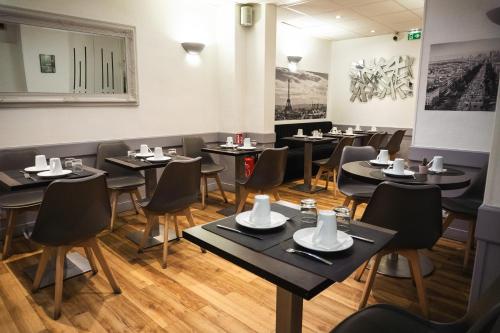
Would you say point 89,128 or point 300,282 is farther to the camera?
point 89,128

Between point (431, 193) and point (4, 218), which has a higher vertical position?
point (431, 193)

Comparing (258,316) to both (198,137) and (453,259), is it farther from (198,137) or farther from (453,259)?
(198,137)

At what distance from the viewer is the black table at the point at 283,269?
103cm

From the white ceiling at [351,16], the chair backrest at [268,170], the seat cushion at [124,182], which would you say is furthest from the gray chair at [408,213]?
the white ceiling at [351,16]

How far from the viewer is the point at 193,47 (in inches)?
172

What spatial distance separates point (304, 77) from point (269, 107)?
224cm

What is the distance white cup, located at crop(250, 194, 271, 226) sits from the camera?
4.64 ft

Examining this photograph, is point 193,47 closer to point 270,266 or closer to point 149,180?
point 149,180

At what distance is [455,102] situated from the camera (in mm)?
3236

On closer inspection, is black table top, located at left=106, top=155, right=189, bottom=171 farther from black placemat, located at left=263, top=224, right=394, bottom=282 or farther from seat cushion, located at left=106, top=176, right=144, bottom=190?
black placemat, located at left=263, top=224, right=394, bottom=282

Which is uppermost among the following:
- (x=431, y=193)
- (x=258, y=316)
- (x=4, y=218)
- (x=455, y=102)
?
(x=455, y=102)

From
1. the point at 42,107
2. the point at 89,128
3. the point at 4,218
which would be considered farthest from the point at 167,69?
the point at 4,218

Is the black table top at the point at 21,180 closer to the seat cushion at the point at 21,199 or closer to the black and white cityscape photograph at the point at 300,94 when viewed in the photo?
the seat cushion at the point at 21,199

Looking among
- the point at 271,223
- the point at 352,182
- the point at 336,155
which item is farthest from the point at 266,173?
the point at 271,223
